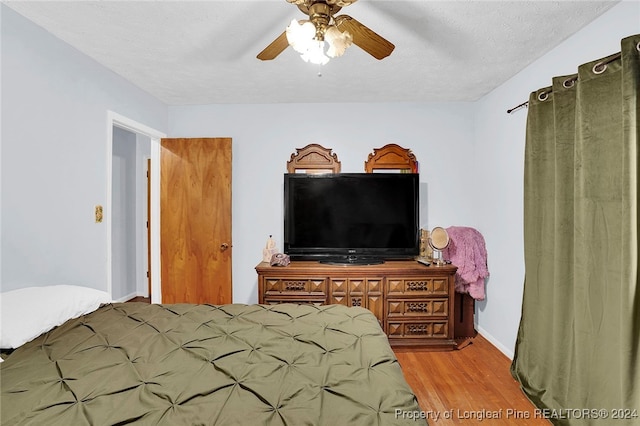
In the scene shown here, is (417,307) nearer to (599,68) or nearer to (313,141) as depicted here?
(313,141)

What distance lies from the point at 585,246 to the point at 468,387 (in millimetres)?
1330

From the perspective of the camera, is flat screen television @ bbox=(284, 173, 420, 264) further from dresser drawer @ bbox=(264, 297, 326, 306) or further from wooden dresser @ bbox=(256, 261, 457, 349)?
dresser drawer @ bbox=(264, 297, 326, 306)

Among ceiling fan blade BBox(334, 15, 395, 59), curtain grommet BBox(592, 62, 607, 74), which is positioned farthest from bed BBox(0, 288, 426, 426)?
curtain grommet BBox(592, 62, 607, 74)

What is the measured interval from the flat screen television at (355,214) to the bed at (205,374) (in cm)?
152

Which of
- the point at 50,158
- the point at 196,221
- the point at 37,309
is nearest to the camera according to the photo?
the point at 37,309

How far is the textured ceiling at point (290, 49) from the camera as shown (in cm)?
181

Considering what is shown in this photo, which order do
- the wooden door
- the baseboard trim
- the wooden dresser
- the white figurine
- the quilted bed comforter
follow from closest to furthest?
the quilted bed comforter < the baseboard trim < the wooden dresser < the white figurine < the wooden door

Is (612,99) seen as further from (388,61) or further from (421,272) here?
(421,272)

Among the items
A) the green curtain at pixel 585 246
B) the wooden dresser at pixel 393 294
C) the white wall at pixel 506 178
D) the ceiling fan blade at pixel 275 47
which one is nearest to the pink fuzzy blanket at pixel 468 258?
the white wall at pixel 506 178

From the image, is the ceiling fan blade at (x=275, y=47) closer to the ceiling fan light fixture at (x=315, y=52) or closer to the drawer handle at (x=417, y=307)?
the ceiling fan light fixture at (x=315, y=52)

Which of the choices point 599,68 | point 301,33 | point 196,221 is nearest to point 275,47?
point 301,33

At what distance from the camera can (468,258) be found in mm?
3133

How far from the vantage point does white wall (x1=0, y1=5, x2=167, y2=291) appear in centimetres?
178

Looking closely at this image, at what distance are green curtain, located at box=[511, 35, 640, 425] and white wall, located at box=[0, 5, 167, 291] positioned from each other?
3.27 m
